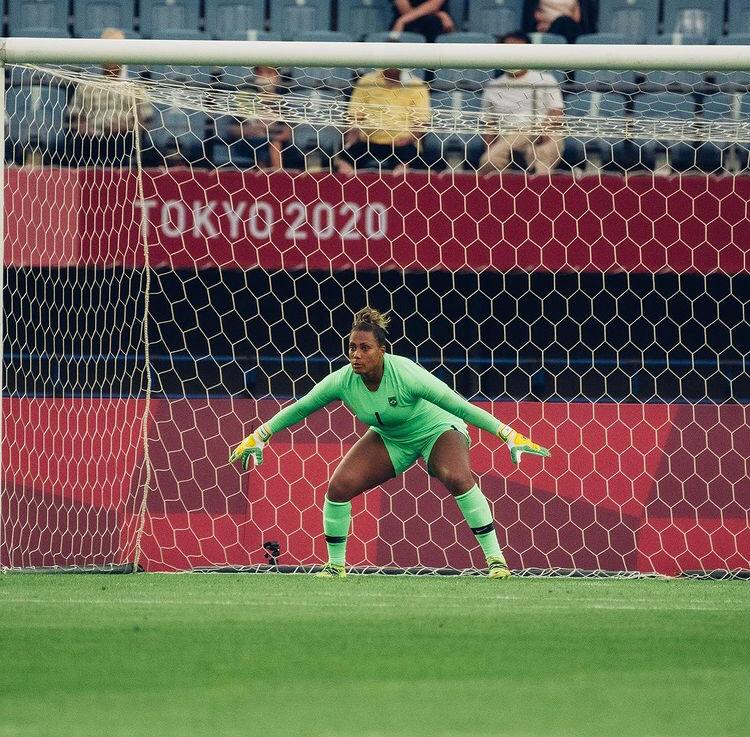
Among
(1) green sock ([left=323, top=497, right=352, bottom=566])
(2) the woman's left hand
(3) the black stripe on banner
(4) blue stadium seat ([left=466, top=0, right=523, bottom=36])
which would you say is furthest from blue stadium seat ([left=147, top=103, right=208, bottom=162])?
(3) the black stripe on banner

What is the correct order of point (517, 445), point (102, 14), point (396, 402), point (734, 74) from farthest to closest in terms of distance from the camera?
point (102, 14)
point (734, 74)
point (396, 402)
point (517, 445)

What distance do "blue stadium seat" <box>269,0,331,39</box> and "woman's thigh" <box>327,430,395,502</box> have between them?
6.33 metres

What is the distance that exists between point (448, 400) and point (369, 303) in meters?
3.17

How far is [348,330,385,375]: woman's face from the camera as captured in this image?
6774 millimetres

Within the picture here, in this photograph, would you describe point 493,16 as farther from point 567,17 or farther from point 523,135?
point 523,135

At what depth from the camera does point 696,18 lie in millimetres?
12375

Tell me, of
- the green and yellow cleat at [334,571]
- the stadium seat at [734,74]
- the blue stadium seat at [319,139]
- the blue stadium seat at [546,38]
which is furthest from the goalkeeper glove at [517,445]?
the blue stadium seat at [546,38]

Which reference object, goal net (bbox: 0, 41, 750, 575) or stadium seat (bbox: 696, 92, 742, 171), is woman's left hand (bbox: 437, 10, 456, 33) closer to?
goal net (bbox: 0, 41, 750, 575)

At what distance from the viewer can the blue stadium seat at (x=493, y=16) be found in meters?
12.4

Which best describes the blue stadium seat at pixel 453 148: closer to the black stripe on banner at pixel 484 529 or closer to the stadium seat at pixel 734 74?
the stadium seat at pixel 734 74

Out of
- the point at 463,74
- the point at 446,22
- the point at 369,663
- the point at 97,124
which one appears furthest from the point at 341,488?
the point at 446,22

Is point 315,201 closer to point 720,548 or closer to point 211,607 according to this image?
point 720,548

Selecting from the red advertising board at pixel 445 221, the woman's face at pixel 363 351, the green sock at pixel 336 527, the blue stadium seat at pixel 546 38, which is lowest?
the green sock at pixel 336 527

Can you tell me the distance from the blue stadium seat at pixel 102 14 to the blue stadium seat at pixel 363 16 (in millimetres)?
1927
